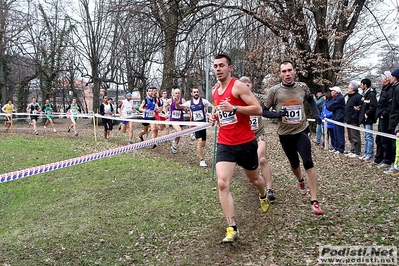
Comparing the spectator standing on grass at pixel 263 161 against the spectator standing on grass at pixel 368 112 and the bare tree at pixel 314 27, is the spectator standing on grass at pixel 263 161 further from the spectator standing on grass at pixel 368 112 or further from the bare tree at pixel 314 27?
the bare tree at pixel 314 27

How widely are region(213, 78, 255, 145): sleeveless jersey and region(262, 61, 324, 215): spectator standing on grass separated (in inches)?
33.0

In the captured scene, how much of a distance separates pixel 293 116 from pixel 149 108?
7417 millimetres

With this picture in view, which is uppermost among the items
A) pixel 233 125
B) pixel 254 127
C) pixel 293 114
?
pixel 293 114

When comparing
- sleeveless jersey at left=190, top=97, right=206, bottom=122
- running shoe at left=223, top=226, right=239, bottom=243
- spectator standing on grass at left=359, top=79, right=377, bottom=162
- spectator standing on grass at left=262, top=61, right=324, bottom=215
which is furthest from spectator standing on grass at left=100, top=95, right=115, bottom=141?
running shoe at left=223, top=226, right=239, bottom=243

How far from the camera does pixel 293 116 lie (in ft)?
17.4

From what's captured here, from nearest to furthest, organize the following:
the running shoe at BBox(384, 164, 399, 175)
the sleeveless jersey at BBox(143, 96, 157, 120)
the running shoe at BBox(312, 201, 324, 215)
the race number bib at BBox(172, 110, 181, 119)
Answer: the running shoe at BBox(312, 201, 324, 215), the running shoe at BBox(384, 164, 399, 175), the race number bib at BBox(172, 110, 181, 119), the sleeveless jersey at BBox(143, 96, 157, 120)

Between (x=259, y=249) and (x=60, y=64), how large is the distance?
3153cm

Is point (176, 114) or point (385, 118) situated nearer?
point (385, 118)

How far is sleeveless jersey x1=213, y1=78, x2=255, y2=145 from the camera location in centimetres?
440

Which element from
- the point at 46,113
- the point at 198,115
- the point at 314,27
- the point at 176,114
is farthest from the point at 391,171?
the point at 46,113

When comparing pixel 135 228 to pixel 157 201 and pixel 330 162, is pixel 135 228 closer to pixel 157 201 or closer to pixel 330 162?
pixel 157 201

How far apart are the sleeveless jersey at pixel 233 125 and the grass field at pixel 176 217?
4.07ft

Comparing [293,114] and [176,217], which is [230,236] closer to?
[176,217]

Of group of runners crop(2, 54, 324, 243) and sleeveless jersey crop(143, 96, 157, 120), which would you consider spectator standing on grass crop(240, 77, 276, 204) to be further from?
sleeveless jersey crop(143, 96, 157, 120)
